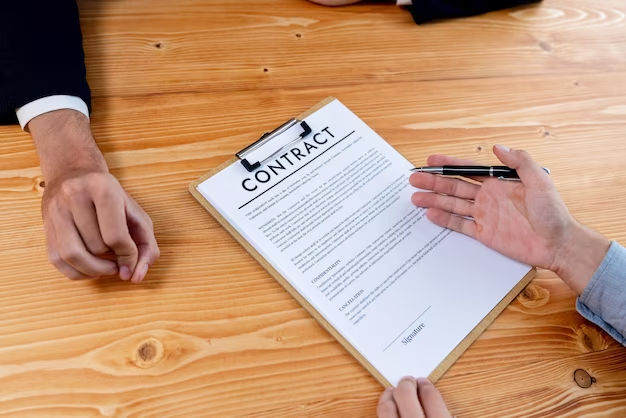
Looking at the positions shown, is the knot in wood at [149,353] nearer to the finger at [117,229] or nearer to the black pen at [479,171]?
the finger at [117,229]

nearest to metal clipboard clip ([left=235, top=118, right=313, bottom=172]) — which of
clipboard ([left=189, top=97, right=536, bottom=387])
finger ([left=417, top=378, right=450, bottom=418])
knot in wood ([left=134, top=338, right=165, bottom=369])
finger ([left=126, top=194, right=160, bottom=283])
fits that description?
clipboard ([left=189, top=97, right=536, bottom=387])

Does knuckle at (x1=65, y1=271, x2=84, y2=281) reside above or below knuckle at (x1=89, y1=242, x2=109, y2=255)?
below

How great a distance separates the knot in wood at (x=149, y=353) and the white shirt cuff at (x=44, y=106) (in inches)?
14.1

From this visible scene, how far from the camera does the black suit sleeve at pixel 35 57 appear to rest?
0.74 meters

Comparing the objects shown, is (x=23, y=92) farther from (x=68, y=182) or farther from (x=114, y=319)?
(x=114, y=319)

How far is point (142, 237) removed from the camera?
68 centimetres

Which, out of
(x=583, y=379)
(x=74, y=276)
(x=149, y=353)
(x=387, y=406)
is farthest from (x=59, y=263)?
(x=583, y=379)

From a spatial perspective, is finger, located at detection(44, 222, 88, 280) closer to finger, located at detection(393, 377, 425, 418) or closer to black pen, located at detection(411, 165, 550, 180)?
finger, located at detection(393, 377, 425, 418)

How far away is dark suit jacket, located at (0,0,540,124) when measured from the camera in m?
0.74

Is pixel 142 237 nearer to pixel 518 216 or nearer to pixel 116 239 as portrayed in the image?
pixel 116 239

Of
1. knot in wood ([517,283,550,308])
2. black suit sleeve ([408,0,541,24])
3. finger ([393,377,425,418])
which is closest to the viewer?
finger ([393,377,425,418])

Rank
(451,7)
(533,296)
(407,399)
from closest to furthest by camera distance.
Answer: (407,399) → (533,296) → (451,7)

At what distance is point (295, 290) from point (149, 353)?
7.6 inches

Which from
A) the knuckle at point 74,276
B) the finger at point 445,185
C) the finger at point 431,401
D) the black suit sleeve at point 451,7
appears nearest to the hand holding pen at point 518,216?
the finger at point 445,185
